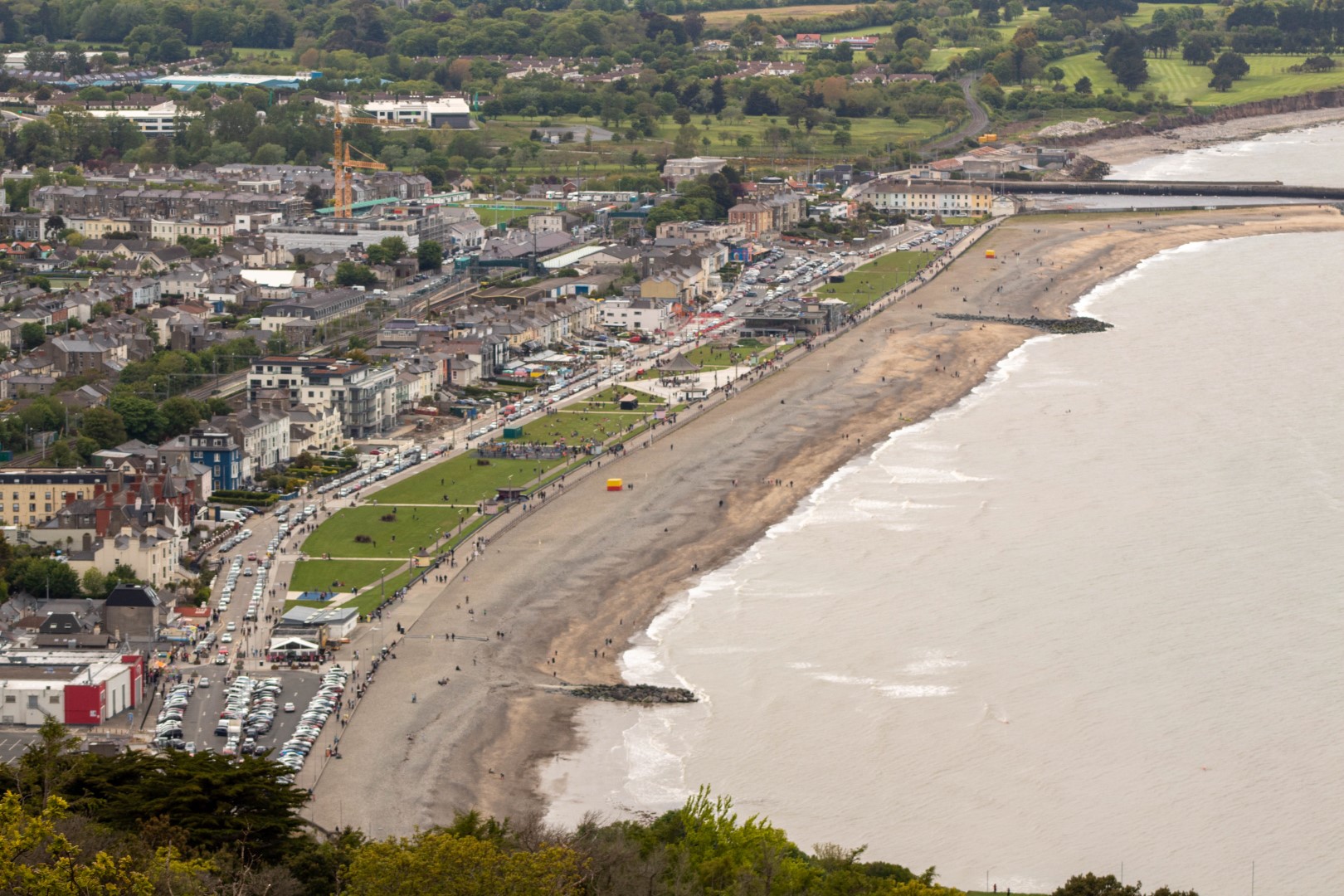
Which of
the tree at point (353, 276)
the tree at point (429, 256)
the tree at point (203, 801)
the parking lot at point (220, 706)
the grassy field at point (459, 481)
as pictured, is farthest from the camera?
the tree at point (429, 256)

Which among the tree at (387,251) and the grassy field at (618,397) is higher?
the tree at (387,251)

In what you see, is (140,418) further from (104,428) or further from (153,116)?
(153,116)

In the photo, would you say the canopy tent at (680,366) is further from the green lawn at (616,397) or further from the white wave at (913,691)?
the white wave at (913,691)

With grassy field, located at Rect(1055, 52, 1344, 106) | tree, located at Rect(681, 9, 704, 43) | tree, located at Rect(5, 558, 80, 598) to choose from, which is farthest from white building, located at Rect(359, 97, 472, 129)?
tree, located at Rect(5, 558, 80, 598)

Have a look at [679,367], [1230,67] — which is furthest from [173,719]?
[1230,67]

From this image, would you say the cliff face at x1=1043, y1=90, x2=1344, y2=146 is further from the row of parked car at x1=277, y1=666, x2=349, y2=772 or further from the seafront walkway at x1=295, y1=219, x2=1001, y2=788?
the row of parked car at x1=277, y1=666, x2=349, y2=772

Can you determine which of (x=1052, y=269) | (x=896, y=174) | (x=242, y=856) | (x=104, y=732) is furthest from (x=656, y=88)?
(x=242, y=856)

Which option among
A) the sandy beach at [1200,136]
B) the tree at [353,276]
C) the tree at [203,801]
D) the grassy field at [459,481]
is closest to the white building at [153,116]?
the tree at [353,276]
